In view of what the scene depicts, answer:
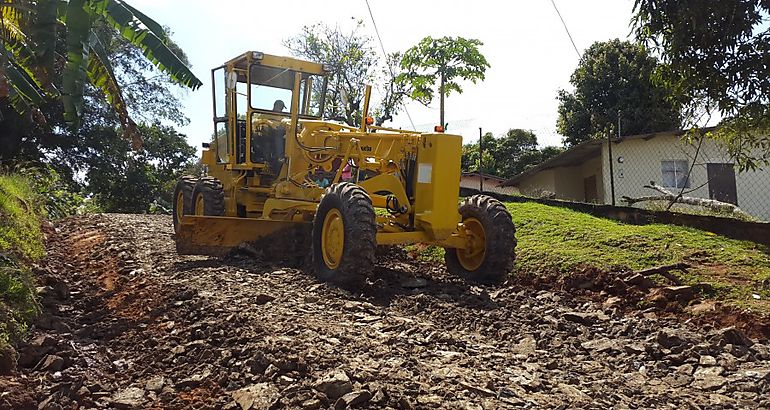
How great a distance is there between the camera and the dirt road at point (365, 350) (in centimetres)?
341

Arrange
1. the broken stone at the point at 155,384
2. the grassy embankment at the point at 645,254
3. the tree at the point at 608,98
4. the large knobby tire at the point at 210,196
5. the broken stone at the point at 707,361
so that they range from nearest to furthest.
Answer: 1. the broken stone at the point at 155,384
2. the broken stone at the point at 707,361
3. the grassy embankment at the point at 645,254
4. the large knobby tire at the point at 210,196
5. the tree at the point at 608,98

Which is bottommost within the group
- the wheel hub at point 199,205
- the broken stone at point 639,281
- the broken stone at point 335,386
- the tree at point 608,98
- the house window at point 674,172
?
the broken stone at point 335,386

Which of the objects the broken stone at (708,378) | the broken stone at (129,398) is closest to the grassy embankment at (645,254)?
the broken stone at (708,378)

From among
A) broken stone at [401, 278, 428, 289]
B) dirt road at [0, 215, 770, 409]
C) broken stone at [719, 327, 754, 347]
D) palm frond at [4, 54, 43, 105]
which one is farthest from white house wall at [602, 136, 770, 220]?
palm frond at [4, 54, 43, 105]

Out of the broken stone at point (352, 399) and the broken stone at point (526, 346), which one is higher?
the broken stone at point (352, 399)

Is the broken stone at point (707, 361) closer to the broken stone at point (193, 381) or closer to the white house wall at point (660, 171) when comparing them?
the broken stone at point (193, 381)

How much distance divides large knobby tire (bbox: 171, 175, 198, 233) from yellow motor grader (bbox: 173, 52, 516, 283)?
56 millimetres

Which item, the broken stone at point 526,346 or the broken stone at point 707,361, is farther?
the broken stone at point 526,346

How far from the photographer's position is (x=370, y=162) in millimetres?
7184

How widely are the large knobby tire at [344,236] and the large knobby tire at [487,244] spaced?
4.47 feet

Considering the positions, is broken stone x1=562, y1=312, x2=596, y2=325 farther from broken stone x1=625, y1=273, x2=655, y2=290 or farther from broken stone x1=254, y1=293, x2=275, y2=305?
broken stone x1=254, y1=293, x2=275, y2=305

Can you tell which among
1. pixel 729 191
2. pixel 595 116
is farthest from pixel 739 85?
pixel 595 116

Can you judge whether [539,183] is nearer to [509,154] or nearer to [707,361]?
[509,154]

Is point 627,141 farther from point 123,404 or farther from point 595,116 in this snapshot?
point 123,404
